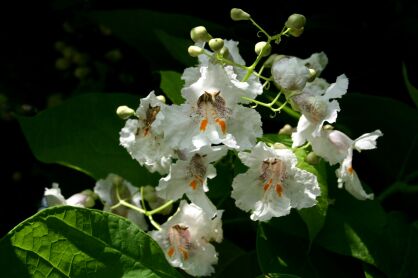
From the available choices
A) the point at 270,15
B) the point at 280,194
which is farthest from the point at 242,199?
the point at 270,15

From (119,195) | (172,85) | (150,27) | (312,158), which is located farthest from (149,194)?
(150,27)

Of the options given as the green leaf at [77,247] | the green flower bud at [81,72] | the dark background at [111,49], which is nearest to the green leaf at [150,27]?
the dark background at [111,49]

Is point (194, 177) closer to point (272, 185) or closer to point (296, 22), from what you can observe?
point (272, 185)

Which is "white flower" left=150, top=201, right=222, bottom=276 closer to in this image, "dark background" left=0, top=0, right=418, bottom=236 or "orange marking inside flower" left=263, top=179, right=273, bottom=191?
"orange marking inside flower" left=263, top=179, right=273, bottom=191

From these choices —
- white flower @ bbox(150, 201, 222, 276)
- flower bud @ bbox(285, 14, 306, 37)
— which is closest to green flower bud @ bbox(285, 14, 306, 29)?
flower bud @ bbox(285, 14, 306, 37)

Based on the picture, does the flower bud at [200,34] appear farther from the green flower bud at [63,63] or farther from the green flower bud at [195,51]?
the green flower bud at [63,63]

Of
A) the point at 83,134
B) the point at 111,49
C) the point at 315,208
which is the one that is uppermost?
the point at 315,208
